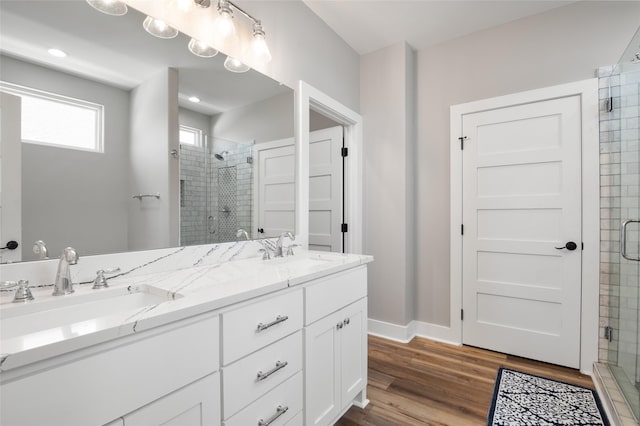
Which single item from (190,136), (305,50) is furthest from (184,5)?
(305,50)

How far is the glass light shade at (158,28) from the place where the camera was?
1.37m

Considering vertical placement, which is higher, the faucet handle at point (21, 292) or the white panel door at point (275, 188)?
the white panel door at point (275, 188)

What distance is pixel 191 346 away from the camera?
0.90 m

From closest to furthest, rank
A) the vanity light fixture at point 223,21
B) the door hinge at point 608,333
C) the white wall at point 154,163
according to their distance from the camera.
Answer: the white wall at point 154,163, the vanity light fixture at point 223,21, the door hinge at point 608,333

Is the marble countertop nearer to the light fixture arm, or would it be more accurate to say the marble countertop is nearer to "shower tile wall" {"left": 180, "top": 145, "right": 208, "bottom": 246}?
"shower tile wall" {"left": 180, "top": 145, "right": 208, "bottom": 246}

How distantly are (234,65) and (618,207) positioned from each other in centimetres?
270

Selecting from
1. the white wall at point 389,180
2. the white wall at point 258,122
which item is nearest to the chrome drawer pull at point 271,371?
the white wall at point 258,122

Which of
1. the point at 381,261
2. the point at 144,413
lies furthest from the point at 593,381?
the point at 144,413

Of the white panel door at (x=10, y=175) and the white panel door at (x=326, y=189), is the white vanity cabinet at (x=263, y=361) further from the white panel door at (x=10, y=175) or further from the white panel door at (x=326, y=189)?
the white panel door at (x=326, y=189)

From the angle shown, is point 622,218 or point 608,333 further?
point 608,333

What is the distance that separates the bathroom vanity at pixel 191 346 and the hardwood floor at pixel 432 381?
277 millimetres

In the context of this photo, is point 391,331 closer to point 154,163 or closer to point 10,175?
point 154,163

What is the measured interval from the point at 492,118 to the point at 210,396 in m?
2.83

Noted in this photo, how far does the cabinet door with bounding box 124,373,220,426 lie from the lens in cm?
79
